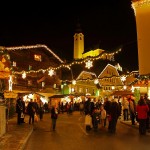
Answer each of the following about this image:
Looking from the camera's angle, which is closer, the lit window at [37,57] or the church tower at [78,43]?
the lit window at [37,57]

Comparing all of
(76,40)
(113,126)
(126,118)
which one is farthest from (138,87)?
(76,40)

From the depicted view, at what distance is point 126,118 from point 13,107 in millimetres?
12197

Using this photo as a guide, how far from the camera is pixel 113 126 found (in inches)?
732

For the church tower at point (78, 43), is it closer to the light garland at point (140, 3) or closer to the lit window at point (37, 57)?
the lit window at point (37, 57)

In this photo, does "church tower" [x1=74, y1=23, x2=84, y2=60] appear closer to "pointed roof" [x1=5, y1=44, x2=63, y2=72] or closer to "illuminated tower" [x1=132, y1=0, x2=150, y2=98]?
"pointed roof" [x1=5, y1=44, x2=63, y2=72]

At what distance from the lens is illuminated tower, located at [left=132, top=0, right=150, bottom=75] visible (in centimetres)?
2661

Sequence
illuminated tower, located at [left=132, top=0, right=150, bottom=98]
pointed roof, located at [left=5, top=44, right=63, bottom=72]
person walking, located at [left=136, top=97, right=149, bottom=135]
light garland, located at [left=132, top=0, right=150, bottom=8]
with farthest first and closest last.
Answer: pointed roof, located at [left=5, top=44, right=63, bottom=72]
illuminated tower, located at [left=132, top=0, right=150, bottom=98]
light garland, located at [left=132, top=0, right=150, bottom=8]
person walking, located at [left=136, top=97, right=149, bottom=135]

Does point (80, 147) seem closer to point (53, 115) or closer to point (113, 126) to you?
point (113, 126)

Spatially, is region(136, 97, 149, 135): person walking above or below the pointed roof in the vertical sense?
below

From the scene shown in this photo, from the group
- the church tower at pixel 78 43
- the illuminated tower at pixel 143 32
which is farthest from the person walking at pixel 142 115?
the church tower at pixel 78 43

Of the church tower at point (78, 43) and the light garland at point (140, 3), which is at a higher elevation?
the church tower at point (78, 43)

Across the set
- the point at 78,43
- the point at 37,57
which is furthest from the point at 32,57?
the point at 78,43

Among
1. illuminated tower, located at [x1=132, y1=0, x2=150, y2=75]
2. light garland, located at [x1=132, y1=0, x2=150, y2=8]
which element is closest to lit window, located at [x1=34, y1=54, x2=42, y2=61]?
illuminated tower, located at [x1=132, y1=0, x2=150, y2=75]

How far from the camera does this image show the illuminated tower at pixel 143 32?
1048 inches
